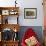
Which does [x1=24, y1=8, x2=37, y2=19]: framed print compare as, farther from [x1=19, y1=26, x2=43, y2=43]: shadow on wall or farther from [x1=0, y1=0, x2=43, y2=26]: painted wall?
[x1=19, y1=26, x2=43, y2=43]: shadow on wall

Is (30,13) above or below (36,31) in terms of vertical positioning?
above

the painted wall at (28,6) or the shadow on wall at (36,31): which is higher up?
the painted wall at (28,6)

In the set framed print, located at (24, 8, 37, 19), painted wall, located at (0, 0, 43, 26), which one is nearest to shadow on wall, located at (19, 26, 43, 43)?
painted wall, located at (0, 0, 43, 26)

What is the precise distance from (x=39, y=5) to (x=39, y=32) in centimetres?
101

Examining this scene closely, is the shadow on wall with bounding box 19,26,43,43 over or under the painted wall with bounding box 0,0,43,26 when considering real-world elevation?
under

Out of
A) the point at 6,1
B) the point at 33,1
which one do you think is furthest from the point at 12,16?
the point at 33,1

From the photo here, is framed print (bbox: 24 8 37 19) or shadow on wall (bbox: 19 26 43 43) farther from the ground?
framed print (bbox: 24 8 37 19)

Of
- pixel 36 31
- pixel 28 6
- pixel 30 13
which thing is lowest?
pixel 36 31

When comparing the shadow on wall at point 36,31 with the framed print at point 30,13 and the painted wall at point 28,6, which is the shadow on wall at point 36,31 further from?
the framed print at point 30,13

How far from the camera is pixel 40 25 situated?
5938 millimetres

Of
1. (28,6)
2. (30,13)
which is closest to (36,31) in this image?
(30,13)

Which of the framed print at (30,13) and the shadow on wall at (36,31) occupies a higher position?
the framed print at (30,13)

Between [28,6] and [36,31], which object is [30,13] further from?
[36,31]

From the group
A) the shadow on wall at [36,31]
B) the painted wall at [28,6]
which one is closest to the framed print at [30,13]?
the painted wall at [28,6]
